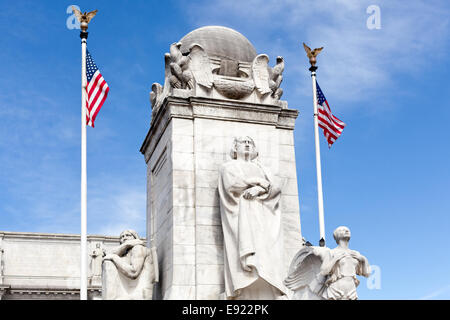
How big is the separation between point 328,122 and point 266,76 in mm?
5012

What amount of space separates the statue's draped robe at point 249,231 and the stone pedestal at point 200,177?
0.52 metres

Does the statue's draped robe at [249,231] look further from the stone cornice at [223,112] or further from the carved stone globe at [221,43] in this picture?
the carved stone globe at [221,43]

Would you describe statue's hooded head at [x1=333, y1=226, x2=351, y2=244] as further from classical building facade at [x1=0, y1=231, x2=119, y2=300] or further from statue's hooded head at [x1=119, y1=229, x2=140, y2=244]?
classical building facade at [x1=0, y1=231, x2=119, y2=300]

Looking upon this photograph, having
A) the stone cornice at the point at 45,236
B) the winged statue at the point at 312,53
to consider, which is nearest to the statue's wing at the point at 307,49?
the winged statue at the point at 312,53

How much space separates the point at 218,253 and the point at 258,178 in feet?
6.18

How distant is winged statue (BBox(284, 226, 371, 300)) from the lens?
44.8 ft

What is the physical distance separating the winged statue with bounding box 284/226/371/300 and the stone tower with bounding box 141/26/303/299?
4.89 ft

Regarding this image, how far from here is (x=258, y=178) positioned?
15094mm

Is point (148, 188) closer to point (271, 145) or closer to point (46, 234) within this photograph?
point (271, 145)

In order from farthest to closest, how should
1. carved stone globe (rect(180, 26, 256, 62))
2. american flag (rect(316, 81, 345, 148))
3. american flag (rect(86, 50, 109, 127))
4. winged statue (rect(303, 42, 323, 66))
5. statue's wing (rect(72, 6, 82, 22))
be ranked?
1. winged statue (rect(303, 42, 323, 66))
2. american flag (rect(316, 81, 345, 148))
3. statue's wing (rect(72, 6, 82, 22))
4. american flag (rect(86, 50, 109, 127))
5. carved stone globe (rect(180, 26, 256, 62))

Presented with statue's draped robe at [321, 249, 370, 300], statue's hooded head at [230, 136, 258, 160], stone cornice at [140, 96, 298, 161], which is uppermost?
stone cornice at [140, 96, 298, 161]

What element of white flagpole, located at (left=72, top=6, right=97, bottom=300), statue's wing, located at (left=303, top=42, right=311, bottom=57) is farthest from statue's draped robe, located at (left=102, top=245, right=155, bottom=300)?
statue's wing, located at (left=303, top=42, right=311, bottom=57)

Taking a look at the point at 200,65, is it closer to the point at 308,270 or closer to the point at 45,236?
the point at 308,270
